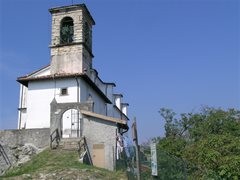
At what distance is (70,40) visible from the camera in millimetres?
28688

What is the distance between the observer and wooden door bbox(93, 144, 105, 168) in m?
19.5

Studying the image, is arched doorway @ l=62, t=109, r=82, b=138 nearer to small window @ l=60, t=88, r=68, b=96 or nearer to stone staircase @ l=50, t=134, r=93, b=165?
stone staircase @ l=50, t=134, r=93, b=165

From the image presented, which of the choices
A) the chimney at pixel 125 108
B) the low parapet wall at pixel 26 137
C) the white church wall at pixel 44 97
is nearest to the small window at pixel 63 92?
the white church wall at pixel 44 97

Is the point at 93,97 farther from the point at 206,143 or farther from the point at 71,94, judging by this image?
the point at 206,143

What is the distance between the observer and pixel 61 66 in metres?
27.7

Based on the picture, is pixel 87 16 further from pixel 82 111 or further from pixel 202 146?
pixel 202 146

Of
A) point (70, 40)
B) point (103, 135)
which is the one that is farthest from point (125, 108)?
point (103, 135)

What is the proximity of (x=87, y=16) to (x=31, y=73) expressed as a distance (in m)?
6.47

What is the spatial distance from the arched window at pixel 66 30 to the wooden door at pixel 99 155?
11438 mm

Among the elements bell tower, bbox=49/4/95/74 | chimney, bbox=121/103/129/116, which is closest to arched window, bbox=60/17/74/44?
bell tower, bbox=49/4/95/74

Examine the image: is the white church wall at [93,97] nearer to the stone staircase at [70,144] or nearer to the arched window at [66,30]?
the arched window at [66,30]

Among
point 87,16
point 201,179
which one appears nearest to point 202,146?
point 201,179

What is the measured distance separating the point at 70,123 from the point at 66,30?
8405 mm

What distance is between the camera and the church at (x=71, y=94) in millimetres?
20156
